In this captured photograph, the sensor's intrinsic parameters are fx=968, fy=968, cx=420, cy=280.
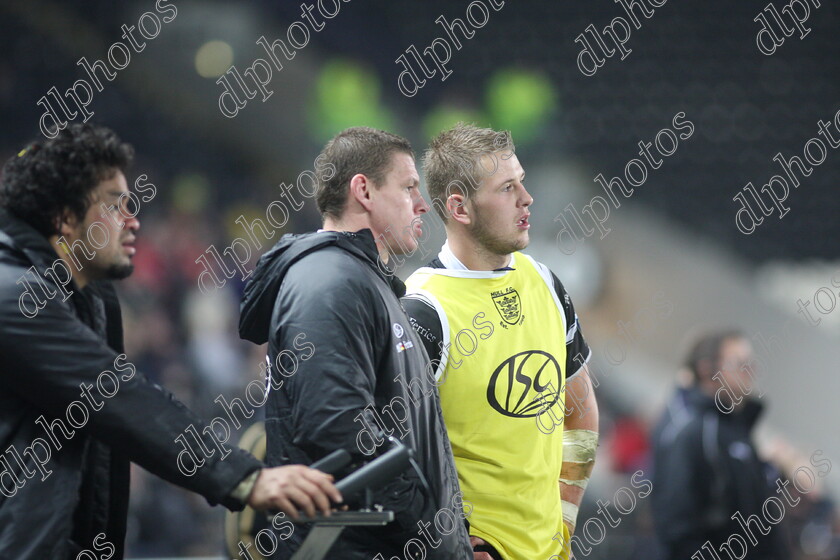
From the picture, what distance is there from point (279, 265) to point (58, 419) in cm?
67

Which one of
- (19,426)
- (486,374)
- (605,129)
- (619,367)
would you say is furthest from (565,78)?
(19,426)

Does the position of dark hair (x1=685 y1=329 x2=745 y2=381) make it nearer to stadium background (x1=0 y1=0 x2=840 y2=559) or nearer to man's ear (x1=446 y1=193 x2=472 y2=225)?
man's ear (x1=446 y1=193 x2=472 y2=225)

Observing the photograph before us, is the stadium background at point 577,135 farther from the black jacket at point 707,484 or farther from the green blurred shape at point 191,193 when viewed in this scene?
the black jacket at point 707,484

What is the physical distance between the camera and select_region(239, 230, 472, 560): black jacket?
7.45ft

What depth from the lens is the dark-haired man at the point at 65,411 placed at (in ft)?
6.74

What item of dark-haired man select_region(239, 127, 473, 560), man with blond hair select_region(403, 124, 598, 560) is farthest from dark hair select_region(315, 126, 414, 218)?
man with blond hair select_region(403, 124, 598, 560)

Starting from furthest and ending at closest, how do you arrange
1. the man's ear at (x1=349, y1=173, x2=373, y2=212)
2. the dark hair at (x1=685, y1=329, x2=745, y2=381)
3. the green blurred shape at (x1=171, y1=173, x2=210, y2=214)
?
the green blurred shape at (x1=171, y1=173, x2=210, y2=214)
the dark hair at (x1=685, y1=329, x2=745, y2=381)
the man's ear at (x1=349, y1=173, x2=373, y2=212)

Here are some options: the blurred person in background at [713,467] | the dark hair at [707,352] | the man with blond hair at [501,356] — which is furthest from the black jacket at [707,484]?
the man with blond hair at [501,356]

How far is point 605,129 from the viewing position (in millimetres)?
12719

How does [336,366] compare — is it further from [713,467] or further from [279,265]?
[713,467]

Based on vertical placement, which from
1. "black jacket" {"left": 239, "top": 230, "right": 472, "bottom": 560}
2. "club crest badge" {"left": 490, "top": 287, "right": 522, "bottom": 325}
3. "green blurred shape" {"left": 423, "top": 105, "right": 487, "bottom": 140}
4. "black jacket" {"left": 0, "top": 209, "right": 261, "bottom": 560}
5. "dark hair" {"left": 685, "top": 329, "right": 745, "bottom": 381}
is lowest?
"black jacket" {"left": 0, "top": 209, "right": 261, "bottom": 560}

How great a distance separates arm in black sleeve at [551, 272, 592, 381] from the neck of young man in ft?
0.84

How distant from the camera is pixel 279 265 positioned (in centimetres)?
251

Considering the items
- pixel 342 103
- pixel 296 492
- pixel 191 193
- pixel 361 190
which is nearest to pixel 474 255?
pixel 361 190
